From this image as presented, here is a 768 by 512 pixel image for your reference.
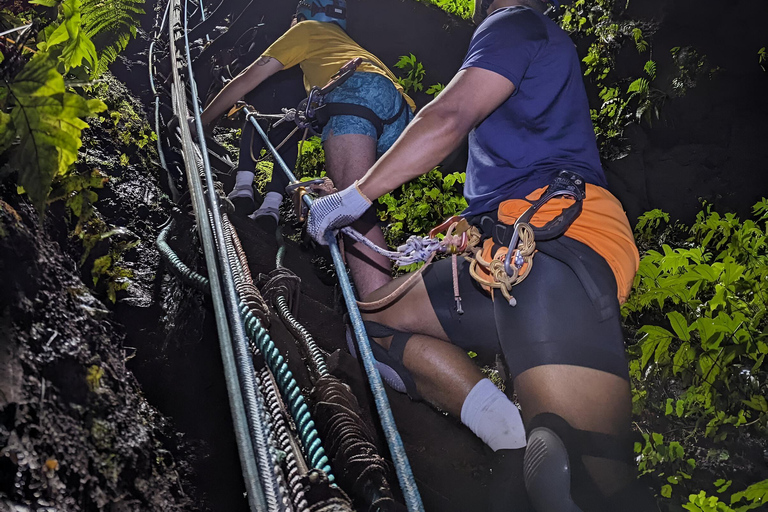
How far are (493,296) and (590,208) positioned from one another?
0.30 meters

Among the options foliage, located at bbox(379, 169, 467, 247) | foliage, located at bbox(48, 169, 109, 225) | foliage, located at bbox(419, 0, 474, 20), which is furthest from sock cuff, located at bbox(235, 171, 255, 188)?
foliage, located at bbox(419, 0, 474, 20)

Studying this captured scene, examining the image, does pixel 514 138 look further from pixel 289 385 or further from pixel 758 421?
pixel 758 421

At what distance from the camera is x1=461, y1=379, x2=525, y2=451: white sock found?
3.74ft

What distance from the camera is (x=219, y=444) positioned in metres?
0.96

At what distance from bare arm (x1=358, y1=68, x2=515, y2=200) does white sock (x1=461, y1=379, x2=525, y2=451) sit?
22.9 inches

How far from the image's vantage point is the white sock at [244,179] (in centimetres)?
203

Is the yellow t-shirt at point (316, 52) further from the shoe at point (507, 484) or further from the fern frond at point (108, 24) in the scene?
the shoe at point (507, 484)

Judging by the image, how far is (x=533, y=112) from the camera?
116cm

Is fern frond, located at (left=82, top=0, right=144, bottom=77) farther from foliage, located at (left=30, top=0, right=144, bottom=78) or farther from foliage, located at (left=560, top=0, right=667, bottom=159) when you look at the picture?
foliage, located at (left=560, top=0, right=667, bottom=159)

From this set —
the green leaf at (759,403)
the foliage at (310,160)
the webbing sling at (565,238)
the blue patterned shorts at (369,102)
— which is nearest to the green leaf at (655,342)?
the green leaf at (759,403)

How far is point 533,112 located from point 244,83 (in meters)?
1.21

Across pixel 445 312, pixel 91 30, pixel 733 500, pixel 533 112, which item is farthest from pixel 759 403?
pixel 91 30

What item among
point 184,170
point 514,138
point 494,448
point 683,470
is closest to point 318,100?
point 184,170

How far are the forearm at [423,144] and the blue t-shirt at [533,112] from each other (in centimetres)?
14
